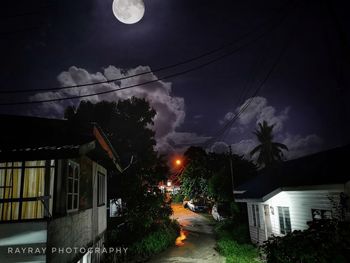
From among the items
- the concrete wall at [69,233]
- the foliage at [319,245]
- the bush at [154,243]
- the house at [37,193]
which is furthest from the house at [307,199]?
the concrete wall at [69,233]

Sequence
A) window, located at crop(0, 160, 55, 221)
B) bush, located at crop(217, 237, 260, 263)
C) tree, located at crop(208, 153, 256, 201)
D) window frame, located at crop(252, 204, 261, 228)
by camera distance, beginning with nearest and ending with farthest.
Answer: window, located at crop(0, 160, 55, 221)
bush, located at crop(217, 237, 260, 263)
window frame, located at crop(252, 204, 261, 228)
tree, located at crop(208, 153, 256, 201)

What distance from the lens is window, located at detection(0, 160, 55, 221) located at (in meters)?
6.41

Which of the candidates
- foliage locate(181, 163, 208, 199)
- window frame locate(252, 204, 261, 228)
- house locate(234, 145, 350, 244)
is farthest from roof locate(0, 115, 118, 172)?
foliage locate(181, 163, 208, 199)

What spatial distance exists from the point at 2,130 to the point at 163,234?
50.8ft

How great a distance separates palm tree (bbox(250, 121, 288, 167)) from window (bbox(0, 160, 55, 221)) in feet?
123

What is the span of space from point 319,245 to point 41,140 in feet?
28.2

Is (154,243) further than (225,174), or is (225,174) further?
(225,174)

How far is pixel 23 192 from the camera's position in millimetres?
6535

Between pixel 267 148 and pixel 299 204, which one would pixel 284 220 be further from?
pixel 267 148

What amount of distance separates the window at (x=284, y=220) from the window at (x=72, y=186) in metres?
10.6

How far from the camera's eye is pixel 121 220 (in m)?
21.0

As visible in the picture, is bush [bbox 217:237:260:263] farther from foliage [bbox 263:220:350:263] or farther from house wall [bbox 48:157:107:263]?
house wall [bbox 48:157:107:263]

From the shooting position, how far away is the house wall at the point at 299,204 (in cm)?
1039

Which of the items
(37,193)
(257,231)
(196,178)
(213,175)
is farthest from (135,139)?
(37,193)
